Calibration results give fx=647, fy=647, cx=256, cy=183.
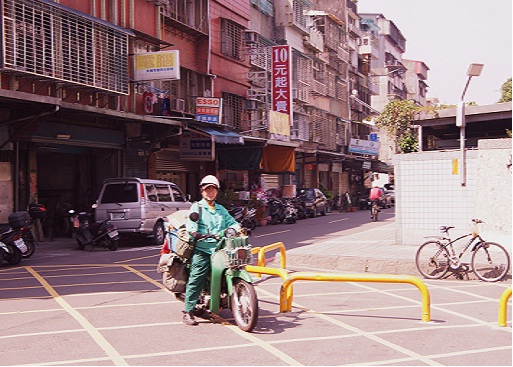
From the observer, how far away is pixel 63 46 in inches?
711

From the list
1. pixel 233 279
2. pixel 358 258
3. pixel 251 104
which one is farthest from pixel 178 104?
pixel 233 279

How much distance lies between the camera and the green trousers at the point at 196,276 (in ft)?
24.4

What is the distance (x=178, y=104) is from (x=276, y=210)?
6.45m

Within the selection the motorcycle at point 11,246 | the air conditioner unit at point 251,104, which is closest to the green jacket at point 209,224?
the motorcycle at point 11,246

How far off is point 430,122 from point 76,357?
14.3 meters

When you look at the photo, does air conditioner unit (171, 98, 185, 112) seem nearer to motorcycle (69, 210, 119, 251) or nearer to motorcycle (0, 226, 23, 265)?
motorcycle (69, 210, 119, 251)

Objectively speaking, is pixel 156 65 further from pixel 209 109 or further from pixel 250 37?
pixel 250 37

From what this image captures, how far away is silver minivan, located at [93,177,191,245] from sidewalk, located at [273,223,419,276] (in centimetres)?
491

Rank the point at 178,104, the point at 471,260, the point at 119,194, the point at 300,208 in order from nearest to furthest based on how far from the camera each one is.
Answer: the point at 471,260
the point at 119,194
the point at 178,104
the point at 300,208

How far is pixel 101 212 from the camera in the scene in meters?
17.8

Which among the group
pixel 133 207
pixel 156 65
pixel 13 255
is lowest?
pixel 13 255

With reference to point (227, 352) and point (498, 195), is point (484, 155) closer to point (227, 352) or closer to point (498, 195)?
point (498, 195)

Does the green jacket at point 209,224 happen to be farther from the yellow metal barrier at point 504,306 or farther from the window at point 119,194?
the window at point 119,194

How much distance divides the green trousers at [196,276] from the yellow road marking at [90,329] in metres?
1.07
